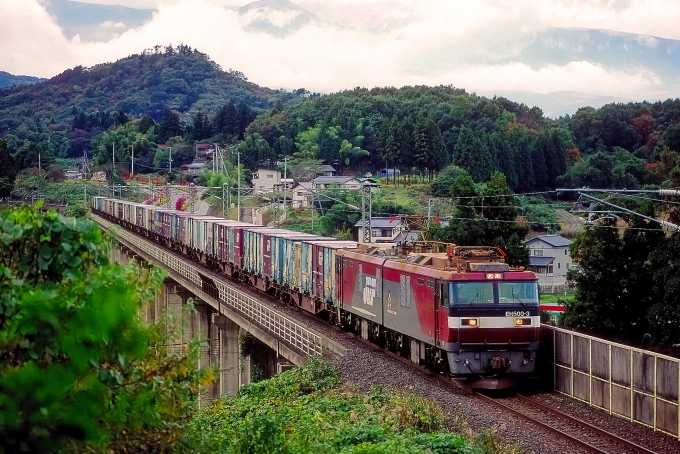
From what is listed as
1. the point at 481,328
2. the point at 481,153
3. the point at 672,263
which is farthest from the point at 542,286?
the point at 481,328

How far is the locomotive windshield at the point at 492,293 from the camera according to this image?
1814 cm

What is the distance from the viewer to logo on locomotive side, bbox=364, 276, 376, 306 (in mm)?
23359

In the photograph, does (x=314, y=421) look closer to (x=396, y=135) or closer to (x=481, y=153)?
(x=481, y=153)

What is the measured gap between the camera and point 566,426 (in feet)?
51.1

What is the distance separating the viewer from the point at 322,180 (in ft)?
309

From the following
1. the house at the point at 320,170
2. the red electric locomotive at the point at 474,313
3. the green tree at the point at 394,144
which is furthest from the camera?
the house at the point at 320,170

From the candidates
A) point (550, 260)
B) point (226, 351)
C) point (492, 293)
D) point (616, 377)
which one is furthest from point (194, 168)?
point (616, 377)

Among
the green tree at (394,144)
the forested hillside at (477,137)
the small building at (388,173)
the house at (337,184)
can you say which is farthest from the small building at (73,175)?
the green tree at (394,144)

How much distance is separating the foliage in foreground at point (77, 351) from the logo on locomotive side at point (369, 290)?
15.9 m

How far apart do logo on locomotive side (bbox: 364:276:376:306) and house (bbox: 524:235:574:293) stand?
47677 millimetres

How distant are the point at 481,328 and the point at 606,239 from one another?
18.9 meters

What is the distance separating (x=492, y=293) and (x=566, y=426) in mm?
3469

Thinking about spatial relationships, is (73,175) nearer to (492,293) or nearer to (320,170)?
(320,170)

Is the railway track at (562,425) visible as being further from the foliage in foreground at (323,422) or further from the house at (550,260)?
the house at (550,260)
